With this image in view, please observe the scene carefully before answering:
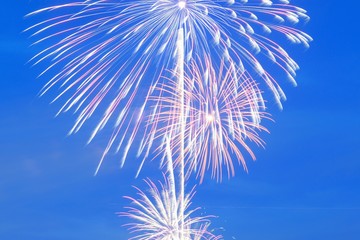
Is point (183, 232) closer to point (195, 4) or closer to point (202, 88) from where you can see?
point (202, 88)

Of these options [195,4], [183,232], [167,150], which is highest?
[195,4]

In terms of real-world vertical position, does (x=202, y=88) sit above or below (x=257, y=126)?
above

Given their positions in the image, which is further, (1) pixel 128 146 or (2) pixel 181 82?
(2) pixel 181 82

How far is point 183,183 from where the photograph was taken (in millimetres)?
22453

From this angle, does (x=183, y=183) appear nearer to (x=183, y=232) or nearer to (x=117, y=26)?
(x=183, y=232)

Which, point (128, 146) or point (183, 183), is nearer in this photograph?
point (128, 146)

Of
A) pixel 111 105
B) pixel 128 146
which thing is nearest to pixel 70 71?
pixel 111 105

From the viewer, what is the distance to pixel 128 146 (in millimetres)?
20781

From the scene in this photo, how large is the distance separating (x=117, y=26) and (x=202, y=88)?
337cm

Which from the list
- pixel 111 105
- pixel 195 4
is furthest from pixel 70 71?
Answer: pixel 195 4

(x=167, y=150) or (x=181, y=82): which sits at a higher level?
(x=181, y=82)

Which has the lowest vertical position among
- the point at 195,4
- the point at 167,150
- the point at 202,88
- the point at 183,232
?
the point at 183,232

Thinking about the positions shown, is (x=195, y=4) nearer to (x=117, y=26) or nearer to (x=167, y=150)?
(x=117, y=26)

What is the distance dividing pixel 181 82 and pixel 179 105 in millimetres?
786
